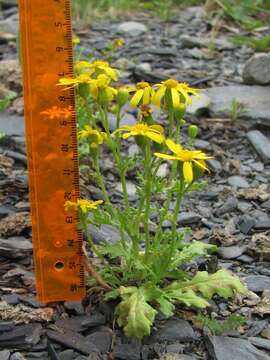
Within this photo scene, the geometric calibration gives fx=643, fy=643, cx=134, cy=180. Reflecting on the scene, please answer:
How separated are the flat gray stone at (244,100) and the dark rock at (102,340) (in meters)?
2.27

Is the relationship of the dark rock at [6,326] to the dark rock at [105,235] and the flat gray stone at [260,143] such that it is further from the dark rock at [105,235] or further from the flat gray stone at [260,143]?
the flat gray stone at [260,143]

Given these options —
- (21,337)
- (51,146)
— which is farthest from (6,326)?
(51,146)

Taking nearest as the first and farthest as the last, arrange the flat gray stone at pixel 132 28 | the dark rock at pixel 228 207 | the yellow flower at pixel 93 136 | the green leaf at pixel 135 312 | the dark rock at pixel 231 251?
1. the green leaf at pixel 135 312
2. the yellow flower at pixel 93 136
3. the dark rock at pixel 231 251
4. the dark rock at pixel 228 207
5. the flat gray stone at pixel 132 28

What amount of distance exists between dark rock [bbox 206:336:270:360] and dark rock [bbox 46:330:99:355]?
15.4 inches

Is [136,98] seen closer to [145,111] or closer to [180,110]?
[145,111]

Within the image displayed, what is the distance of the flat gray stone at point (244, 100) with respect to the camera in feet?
13.8

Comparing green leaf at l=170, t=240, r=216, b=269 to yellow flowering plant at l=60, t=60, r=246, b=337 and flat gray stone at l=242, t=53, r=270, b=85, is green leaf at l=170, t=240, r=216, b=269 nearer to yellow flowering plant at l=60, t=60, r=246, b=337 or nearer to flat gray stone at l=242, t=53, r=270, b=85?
yellow flowering plant at l=60, t=60, r=246, b=337

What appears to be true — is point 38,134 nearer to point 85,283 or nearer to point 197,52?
point 85,283

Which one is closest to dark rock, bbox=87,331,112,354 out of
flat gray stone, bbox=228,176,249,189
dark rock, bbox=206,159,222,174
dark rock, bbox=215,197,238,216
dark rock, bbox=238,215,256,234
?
dark rock, bbox=238,215,256,234

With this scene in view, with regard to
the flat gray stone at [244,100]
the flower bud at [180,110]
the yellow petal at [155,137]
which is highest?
the flower bud at [180,110]

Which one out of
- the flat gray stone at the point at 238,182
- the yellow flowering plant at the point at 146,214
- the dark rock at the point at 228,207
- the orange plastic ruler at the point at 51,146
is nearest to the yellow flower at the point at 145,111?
the yellow flowering plant at the point at 146,214

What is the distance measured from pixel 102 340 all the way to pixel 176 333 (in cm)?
26

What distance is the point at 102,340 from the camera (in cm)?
221

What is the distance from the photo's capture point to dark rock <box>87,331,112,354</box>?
2.18 m
